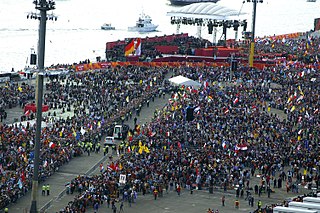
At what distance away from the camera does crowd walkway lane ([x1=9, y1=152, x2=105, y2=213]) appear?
44031 mm

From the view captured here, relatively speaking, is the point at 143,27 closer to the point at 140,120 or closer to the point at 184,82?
the point at 184,82

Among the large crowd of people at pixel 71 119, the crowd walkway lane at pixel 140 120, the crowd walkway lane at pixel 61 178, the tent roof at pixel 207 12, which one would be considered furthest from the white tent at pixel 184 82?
the tent roof at pixel 207 12

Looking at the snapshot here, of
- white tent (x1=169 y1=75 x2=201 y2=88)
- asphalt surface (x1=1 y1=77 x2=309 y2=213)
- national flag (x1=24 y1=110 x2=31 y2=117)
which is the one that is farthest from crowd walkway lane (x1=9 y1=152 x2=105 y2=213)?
white tent (x1=169 y1=75 x2=201 y2=88)

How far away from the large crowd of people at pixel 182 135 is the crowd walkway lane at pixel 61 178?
1.49ft

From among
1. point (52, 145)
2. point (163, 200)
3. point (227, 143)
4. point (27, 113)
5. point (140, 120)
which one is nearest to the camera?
point (163, 200)

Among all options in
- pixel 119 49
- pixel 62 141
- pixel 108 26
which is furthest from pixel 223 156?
pixel 108 26

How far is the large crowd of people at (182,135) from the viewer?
47.5 metres

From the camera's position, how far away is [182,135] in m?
55.5

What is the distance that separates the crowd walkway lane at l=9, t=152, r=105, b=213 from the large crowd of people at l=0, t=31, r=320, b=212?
0.45 meters

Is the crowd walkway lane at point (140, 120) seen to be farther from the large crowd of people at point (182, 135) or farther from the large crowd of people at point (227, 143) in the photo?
the large crowd of people at point (227, 143)

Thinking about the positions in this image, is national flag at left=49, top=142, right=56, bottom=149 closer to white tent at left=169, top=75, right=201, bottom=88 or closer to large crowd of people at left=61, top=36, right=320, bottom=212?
large crowd of people at left=61, top=36, right=320, bottom=212

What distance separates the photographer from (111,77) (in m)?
75.4

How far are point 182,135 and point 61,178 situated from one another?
9.04m

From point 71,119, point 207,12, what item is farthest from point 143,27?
point 71,119
